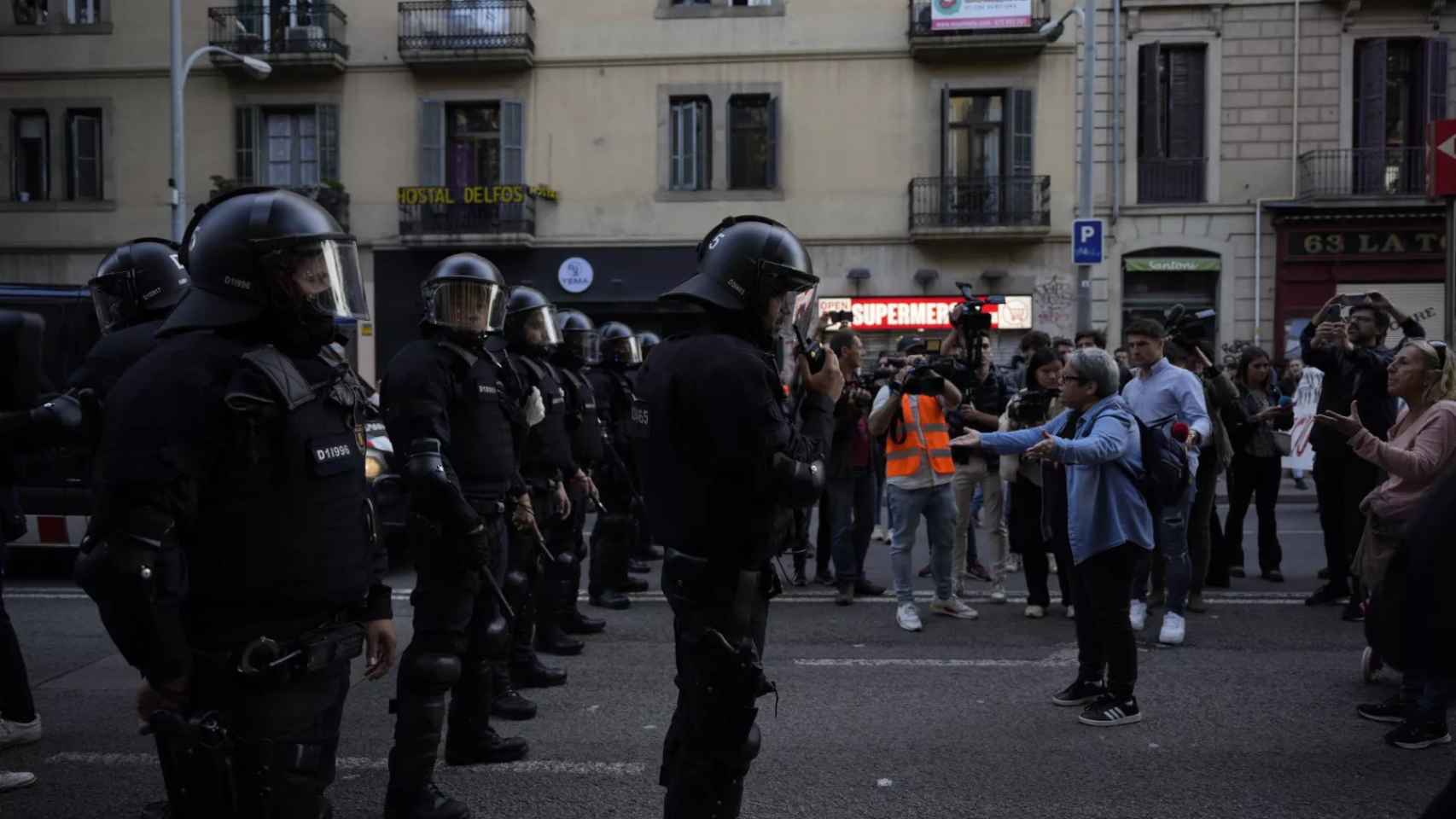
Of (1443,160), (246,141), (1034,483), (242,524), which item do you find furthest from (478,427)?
(246,141)

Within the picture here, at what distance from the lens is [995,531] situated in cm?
882

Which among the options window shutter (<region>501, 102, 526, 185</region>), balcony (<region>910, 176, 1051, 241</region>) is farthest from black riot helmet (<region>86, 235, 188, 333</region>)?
window shutter (<region>501, 102, 526, 185</region>)

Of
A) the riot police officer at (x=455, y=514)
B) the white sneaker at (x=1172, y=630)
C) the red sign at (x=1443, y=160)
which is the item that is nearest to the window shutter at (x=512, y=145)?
the red sign at (x=1443, y=160)

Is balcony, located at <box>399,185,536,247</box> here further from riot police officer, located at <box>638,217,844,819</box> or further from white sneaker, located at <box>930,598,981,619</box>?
riot police officer, located at <box>638,217,844,819</box>

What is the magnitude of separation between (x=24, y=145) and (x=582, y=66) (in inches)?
437

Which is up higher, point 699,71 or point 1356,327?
point 699,71

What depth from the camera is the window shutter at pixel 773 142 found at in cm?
2158

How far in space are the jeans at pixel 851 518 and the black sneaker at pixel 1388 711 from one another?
3.63 m

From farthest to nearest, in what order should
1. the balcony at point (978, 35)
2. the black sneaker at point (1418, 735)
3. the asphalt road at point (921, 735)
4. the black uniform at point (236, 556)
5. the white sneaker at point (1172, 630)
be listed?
the balcony at point (978, 35)
the white sneaker at point (1172, 630)
the black sneaker at point (1418, 735)
the asphalt road at point (921, 735)
the black uniform at point (236, 556)

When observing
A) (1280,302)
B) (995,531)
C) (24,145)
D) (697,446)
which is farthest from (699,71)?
(697,446)

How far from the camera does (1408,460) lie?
562 cm

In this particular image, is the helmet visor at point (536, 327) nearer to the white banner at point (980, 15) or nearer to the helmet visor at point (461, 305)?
the helmet visor at point (461, 305)

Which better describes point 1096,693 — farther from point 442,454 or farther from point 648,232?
point 648,232

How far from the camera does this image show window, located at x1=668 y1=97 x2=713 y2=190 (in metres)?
22.0
